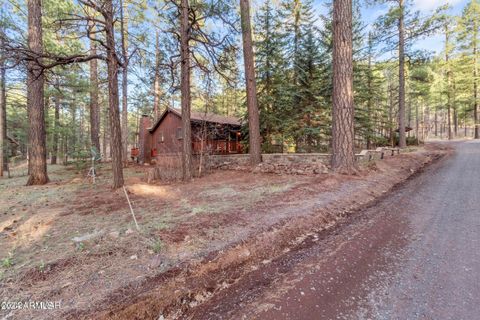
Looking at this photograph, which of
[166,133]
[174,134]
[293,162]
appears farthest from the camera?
[166,133]

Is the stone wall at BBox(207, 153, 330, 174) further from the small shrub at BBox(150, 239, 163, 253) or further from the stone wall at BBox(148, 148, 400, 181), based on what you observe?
the small shrub at BBox(150, 239, 163, 253)

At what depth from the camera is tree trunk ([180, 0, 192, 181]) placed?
26.1 feet

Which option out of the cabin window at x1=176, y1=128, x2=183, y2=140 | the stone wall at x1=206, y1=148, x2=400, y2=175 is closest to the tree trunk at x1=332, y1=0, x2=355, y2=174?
the stone wall at x1=206, y1=148, x2=400, y2=175

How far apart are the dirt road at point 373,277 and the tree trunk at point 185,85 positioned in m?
6.06

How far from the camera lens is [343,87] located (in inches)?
278

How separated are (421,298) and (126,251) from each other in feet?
10.0

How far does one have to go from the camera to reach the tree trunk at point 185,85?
7.96m

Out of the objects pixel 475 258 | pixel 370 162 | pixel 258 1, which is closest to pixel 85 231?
pixel 475 258

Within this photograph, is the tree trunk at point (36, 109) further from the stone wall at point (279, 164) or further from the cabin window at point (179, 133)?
the cabin window at point (179, 133)

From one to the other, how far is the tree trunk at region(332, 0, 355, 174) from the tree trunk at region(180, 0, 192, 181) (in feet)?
16.0

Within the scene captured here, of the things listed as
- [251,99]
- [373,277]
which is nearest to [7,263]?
[373,277]

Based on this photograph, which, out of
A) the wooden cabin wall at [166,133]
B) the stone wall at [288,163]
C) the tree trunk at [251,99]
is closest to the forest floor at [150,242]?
the stone wall at [288,163]

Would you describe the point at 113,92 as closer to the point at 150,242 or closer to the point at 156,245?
the point at 150,242

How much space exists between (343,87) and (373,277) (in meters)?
6.14
